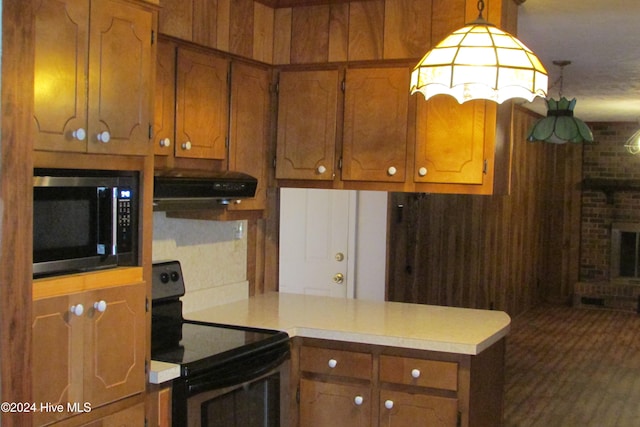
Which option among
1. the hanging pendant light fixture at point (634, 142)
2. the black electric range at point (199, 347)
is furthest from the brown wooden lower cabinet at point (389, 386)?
the hanging pendant light fixture at point (634, 142)

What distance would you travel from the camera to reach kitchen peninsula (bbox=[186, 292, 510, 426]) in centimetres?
318

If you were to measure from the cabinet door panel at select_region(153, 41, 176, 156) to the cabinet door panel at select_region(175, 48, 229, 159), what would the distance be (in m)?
0.03

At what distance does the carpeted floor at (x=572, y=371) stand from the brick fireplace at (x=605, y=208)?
68cm

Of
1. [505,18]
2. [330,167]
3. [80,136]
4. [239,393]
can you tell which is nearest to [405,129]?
[330,167]

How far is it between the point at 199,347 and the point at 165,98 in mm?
1061

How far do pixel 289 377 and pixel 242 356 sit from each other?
46 centimetres

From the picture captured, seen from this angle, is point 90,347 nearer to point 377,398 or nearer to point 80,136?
point 80,136

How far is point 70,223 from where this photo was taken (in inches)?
94.1

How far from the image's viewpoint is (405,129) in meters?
3.75

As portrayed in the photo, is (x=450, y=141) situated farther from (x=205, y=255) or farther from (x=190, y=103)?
(x=205, y=255)

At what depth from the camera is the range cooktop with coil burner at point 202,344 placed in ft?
9.18

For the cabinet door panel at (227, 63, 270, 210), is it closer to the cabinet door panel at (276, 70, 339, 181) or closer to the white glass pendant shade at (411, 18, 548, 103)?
the cabinet door panel at (276, 70, 339, 181)

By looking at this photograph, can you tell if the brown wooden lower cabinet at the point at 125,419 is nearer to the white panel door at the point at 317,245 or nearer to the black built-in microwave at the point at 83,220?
the black built-in microwave at the point at 83,220

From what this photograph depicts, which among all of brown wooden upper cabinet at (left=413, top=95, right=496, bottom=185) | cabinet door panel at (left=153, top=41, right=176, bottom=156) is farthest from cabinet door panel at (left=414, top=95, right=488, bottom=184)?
cabinet door panel at (left=153, top=41, right=176, bottom=156)
